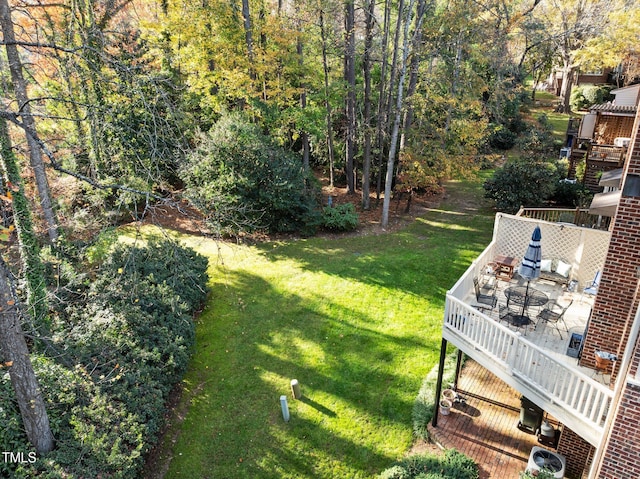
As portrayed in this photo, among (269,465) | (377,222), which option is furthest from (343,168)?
(269,465)

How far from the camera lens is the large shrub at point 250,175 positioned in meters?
16.0

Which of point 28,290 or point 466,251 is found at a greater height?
point 28,290

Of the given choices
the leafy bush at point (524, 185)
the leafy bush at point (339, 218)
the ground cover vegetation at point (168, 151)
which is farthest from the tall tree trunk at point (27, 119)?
the leafy bush at point (524, 185)

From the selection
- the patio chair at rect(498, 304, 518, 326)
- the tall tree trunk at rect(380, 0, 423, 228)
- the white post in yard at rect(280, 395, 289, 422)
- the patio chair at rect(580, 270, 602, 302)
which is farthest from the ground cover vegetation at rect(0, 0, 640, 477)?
the patio chair at rect(580, 270, 602, 302)

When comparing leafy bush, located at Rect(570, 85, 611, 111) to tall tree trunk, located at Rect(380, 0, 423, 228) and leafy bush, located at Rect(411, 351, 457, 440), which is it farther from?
leafy bush, located at Rect(411, 351, 457, 440)

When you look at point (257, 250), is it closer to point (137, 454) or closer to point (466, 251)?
point (466, 251)

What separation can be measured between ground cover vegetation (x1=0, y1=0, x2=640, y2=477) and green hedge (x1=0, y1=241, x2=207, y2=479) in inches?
1.7

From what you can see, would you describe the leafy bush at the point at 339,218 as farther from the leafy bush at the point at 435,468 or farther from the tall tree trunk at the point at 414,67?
the leafy bush at the point at 435,468

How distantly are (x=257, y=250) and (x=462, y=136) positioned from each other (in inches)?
420

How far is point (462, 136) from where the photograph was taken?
18.5 metres

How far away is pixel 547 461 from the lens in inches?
277

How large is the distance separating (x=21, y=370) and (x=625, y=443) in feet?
27.0

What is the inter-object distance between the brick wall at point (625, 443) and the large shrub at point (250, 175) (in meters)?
12.5

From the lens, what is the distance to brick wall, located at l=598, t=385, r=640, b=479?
500 cm
